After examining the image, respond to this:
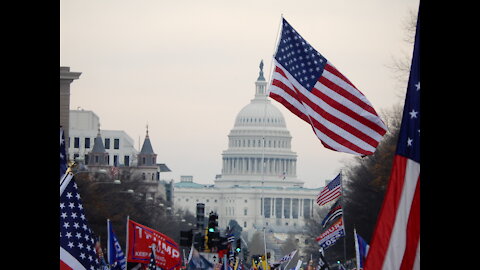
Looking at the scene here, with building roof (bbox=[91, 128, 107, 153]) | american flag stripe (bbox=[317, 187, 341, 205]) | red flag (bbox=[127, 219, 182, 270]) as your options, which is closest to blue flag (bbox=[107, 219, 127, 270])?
red flag (bbox=[127, 219, 182, 270])

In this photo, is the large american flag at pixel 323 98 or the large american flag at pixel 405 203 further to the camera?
the large american flag at pixel 323 98

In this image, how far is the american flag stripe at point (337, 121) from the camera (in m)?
14.0

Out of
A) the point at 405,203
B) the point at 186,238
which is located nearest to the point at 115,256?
the point at 186,238

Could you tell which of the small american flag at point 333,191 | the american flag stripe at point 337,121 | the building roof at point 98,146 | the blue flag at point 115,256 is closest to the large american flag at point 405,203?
the american flag stripe at point 337,121

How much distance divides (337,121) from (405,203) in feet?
20.5

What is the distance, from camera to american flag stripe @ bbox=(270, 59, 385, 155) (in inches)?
552

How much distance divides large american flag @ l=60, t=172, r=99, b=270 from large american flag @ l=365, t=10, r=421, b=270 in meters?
4.45

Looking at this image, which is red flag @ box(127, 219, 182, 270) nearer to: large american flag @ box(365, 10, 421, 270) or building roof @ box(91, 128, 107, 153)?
large american flag @ box(365, 10, 421, 270)

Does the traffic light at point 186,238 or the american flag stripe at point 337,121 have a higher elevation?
the american flag stripe at point 337,121

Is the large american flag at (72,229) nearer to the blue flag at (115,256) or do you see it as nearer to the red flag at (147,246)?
the red flag at (147,246)

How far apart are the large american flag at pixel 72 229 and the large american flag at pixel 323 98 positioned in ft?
8.94
